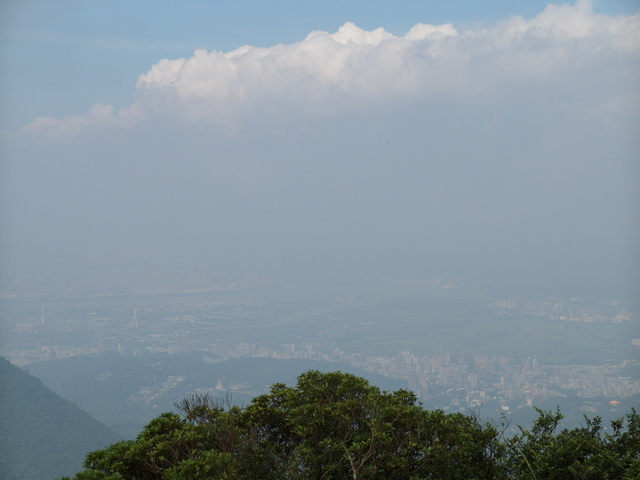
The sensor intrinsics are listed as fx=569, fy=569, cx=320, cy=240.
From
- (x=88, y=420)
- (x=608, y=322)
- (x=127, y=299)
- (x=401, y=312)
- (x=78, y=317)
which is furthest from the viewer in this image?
(x=127, y=299)

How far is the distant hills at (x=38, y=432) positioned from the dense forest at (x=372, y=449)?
25718mm

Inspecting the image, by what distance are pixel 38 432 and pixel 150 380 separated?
27012 millimetres

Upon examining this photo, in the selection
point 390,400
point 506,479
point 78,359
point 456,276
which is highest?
point 456,276

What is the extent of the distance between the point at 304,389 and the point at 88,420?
3431 centimetres

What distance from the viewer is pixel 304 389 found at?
6715 millimetres

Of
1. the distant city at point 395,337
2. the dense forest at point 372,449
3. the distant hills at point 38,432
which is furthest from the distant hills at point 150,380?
the dense forest at point 372,449

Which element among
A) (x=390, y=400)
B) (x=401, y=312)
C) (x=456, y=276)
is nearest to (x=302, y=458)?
(x=390, y=400)

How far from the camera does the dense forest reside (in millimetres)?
5039

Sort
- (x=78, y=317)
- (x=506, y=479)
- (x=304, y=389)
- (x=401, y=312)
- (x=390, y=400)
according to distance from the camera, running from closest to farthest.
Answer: (x=506, y=479)
(x=390, y=400)
(x=304, y=389)
(x=78, y=317)
(x=401, y=312)

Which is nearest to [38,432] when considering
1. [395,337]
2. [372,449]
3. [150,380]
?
[150,380]

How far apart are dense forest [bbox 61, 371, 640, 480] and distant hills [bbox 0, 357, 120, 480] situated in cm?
2572

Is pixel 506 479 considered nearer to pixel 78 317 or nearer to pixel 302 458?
pixel 302 458

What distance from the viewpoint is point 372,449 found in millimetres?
5316

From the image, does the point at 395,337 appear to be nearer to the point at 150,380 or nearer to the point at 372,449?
the point at 150,380
